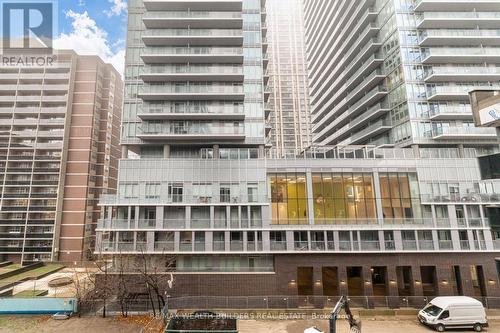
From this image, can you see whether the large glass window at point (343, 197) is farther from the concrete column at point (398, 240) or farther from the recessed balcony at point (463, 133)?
the recessed balcony at point (463, 133)

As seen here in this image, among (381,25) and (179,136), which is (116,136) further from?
(381,25)

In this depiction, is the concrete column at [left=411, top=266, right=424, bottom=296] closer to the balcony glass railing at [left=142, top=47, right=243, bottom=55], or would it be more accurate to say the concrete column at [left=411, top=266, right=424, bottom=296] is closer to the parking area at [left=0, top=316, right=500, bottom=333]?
the parking area at [left=0, top=316, right=500, bottom=333]

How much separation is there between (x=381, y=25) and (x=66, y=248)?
74059 mm

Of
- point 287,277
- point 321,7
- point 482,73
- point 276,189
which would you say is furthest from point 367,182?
point 321,7

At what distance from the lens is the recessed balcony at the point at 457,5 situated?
44812mm

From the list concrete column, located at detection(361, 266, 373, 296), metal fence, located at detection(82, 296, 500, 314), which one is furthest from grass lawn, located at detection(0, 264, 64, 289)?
concrete column, located at detection(361, 266, 373, 296)

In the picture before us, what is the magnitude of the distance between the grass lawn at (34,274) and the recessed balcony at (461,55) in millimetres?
69920

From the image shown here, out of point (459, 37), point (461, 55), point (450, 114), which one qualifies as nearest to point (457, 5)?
point (459, 37)

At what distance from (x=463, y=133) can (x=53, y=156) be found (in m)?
76.1

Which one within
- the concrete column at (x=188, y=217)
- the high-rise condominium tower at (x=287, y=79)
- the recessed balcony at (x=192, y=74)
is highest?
the high-rise condominium tower at (x=287, y=79)

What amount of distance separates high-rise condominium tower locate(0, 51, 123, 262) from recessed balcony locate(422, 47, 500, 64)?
68.3 meters

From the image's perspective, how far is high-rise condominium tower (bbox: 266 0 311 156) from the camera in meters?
108

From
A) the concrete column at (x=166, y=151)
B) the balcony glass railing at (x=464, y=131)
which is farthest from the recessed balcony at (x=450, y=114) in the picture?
the concrete column at (x=166, y=151)

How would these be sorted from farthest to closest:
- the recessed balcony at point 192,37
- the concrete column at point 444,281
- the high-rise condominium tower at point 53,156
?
the high-rise condominium tower at point 53,156 < the recessed balcony at point 192,37 < the concrete column at point 444,281
